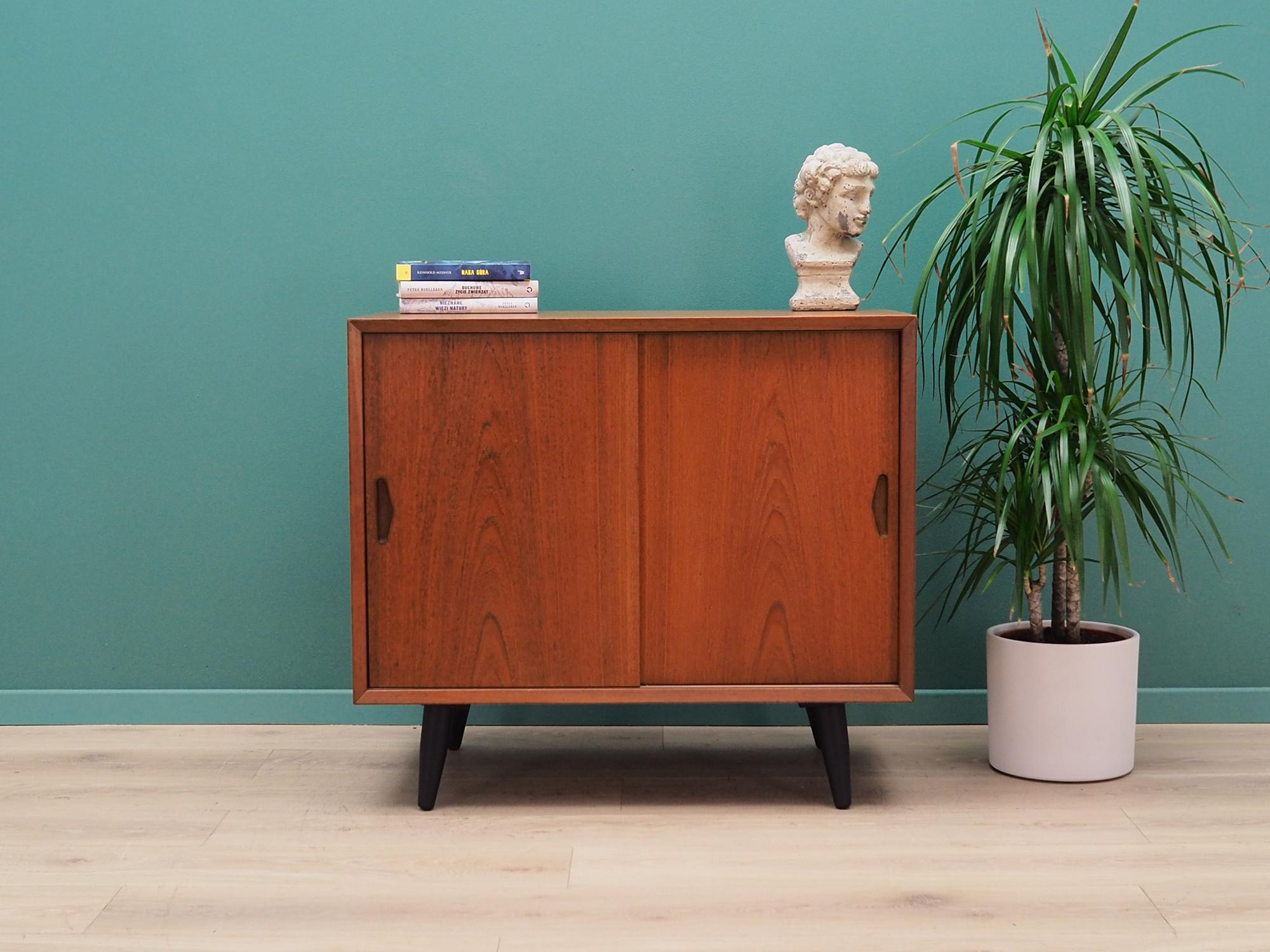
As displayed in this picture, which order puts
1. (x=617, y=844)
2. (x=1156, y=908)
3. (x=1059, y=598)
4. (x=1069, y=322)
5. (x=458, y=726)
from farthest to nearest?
(x=458, y=726), (x=1059, y=598), (x=1069, y=322), (x=617, y=844), (x=1156, y=908)

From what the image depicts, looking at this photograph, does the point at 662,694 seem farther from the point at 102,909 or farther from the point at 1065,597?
the point at 102,909

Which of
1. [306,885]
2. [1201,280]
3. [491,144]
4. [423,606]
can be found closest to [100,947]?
[306,885]

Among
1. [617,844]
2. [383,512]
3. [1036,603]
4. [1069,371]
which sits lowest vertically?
[617,844]

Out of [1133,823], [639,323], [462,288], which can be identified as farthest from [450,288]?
[1133,823]

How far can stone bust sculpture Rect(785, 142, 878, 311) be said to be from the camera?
2031 millimetres

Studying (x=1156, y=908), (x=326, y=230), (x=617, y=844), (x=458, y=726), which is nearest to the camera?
(x=1156, y=908)

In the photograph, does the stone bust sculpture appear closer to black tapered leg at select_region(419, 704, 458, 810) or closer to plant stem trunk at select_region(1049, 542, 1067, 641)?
plant stem trunk at select_region(1049, 542, 1067, 641)

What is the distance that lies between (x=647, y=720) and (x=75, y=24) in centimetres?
180

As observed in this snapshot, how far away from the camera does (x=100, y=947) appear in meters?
1.49

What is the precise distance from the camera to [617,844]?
1819mm

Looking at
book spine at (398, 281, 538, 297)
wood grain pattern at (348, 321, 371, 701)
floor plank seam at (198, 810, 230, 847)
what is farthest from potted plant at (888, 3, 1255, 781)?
floor plank seam at (198, 810, 230, 847)

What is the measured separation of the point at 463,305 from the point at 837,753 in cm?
99

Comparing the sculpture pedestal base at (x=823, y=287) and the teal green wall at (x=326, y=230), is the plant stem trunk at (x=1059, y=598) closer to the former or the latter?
the teal green wall at (x=326, y=230)

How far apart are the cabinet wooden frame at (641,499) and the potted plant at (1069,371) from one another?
16 centimetres
